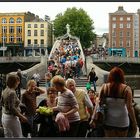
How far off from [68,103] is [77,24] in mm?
87380

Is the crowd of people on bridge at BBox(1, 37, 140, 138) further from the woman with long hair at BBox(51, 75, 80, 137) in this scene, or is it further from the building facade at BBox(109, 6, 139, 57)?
the building facade at BBox(109, 6, 139, 57)

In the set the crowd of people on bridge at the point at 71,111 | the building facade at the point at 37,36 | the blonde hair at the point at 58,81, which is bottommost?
the crowd of people on bridge at the point at 71,111

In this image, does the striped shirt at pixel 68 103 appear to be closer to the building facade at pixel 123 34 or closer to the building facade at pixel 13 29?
the building facade at pixel 13 29

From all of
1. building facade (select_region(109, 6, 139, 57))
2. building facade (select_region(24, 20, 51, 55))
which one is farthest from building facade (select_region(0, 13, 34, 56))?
building facade (select_region(109, 6, 139, 57))

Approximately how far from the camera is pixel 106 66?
6556 centimetres

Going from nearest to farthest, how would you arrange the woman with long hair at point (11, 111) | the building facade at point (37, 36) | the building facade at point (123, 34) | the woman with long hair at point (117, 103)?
the woman with long hair at point (117, 103), the woman with long hair at point (11, 111), the building facade at point (37, 36), the building facade at point (123, 34)

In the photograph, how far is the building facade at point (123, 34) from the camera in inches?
4222

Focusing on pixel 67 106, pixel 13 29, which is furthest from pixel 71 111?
pixel 13 29

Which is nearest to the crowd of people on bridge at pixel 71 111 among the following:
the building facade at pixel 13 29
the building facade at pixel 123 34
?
the building facade at pixel 13 29

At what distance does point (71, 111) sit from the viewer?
7254 millimetres

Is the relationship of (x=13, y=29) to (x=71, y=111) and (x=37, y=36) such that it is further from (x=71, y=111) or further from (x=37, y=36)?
(x=71, y=111)

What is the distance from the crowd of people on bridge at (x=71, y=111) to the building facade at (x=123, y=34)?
99.0 m

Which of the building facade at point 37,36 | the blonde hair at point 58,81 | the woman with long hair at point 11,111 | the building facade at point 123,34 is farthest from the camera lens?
the building facade at point 123,34

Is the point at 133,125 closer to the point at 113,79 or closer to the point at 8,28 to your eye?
the point at 113,79
